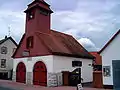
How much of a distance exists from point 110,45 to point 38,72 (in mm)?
10228

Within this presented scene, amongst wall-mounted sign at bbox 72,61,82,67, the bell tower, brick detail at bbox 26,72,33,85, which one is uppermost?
the bell tower

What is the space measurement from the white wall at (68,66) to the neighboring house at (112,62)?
632 centimetres

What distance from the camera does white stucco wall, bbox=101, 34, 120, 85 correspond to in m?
21.3

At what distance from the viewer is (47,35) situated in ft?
97.1

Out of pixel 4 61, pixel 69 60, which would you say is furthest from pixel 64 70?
pixel 4 61

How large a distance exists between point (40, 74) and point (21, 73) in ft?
15.6

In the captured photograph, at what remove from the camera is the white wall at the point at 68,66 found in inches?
1034

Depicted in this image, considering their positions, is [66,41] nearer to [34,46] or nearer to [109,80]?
[34,46]

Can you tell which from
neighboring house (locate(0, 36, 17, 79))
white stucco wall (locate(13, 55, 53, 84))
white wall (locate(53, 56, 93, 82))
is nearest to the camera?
white stucco wall (locate(13, 55, 53, 84))

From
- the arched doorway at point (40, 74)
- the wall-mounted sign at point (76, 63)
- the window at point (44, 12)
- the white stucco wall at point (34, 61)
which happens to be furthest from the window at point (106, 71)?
the window at point (44, 12)

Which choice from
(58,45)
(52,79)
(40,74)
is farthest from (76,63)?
(40,74)

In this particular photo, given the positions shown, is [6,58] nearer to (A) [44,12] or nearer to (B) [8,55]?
(B) [8,55]

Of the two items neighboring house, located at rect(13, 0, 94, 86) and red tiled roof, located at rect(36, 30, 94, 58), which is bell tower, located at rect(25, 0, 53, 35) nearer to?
neighboring house, located at rect(13, 0, 94, 86)

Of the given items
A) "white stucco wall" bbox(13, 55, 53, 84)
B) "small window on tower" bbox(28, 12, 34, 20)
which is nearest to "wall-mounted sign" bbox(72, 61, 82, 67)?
"white stucco wall" bbox(13, 55, 53, 84)
